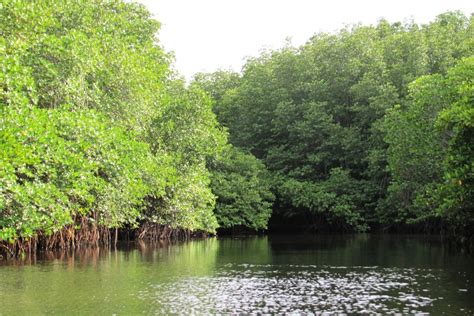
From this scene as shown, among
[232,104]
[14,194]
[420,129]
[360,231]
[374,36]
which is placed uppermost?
[374,36]

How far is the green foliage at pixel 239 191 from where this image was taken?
5106 centimetres

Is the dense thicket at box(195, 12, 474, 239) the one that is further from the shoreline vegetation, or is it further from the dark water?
the dark water

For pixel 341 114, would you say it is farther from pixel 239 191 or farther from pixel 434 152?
pixel 434 152

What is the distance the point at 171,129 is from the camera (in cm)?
3922

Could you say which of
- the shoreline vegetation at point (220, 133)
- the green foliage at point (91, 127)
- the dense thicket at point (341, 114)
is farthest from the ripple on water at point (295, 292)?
the dense thicket at point (341, 114)

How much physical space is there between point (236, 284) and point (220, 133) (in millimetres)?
30008

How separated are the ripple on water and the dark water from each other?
0.08ft

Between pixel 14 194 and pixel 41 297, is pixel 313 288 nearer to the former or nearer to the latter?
pixel 41 297

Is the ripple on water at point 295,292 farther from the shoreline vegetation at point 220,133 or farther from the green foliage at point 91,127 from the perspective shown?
the green foliage at point 91,127

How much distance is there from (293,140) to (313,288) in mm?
42850

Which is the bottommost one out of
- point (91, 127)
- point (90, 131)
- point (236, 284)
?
point (236, 284)

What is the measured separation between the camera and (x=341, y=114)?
5716 cm

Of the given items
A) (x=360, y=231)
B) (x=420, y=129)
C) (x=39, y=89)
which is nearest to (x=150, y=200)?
(x=39, y=89)

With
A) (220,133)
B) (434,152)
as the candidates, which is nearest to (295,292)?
(434,152)
